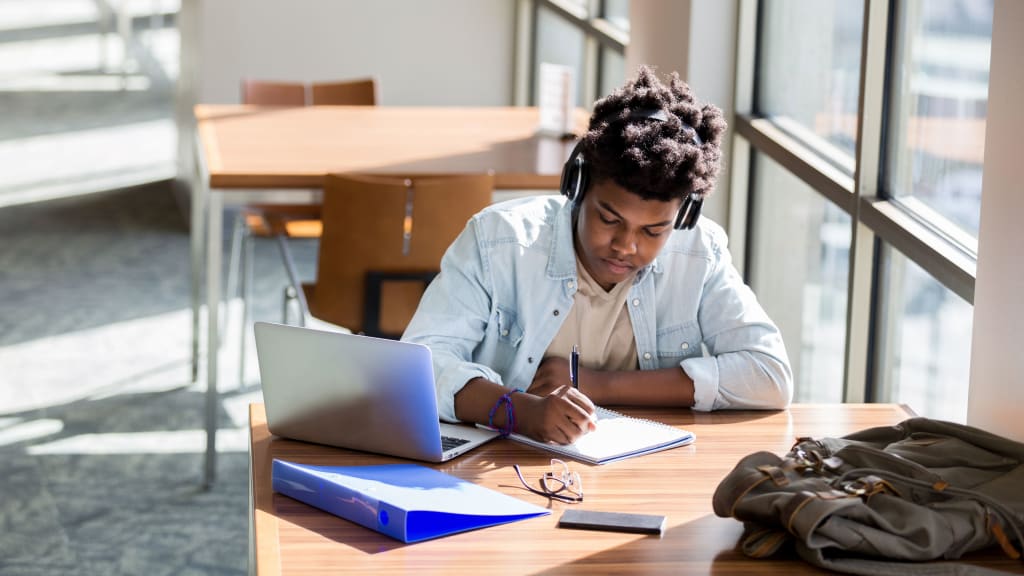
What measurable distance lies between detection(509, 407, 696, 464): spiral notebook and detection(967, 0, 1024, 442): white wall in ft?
1.28

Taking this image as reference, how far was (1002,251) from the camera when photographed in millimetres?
1698

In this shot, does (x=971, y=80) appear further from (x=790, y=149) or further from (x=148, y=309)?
(x=148, y=309)

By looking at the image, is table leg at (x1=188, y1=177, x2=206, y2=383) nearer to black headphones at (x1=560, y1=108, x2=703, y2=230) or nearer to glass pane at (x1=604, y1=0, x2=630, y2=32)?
glass pane at (x1=604, y1=0, x2=630, y2=32)

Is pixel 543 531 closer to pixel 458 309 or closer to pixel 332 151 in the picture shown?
pixel 458 309

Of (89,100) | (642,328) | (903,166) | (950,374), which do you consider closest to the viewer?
(642,328)

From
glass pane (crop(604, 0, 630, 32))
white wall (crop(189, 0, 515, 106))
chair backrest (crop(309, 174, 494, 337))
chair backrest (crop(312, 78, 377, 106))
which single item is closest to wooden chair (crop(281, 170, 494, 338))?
chair backrest (crop(309, 174, 494, 337))

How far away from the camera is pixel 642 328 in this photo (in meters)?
2.03

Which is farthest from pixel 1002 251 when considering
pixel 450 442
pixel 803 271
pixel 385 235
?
pixel 385 235

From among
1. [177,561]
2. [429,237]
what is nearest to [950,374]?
[429,237]

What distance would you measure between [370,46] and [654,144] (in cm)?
428

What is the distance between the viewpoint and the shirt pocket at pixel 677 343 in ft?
6.73

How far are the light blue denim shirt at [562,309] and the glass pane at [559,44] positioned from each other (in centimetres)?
319

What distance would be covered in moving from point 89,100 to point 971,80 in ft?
26.8

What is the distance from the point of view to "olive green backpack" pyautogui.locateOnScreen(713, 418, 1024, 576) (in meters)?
1.35
